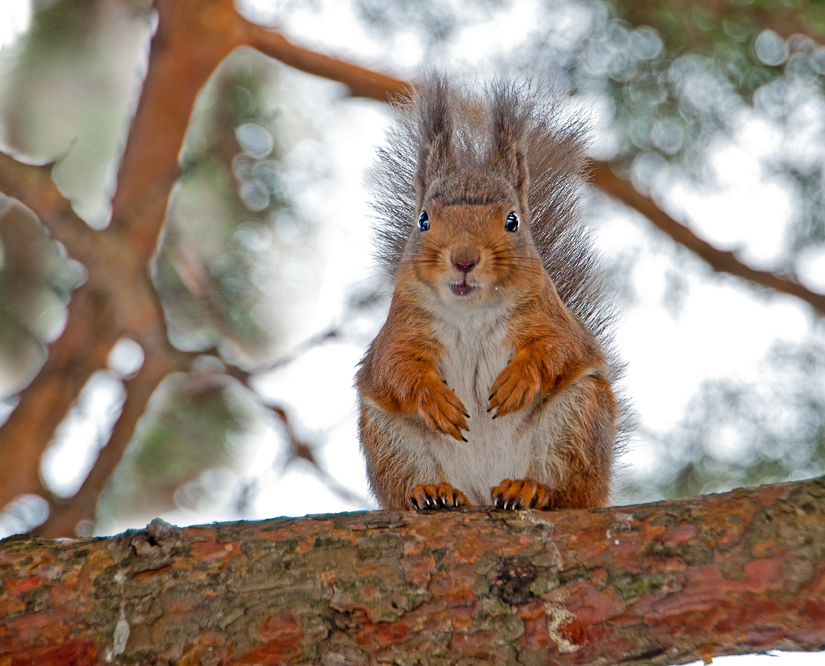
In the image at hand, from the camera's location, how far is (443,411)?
171cm

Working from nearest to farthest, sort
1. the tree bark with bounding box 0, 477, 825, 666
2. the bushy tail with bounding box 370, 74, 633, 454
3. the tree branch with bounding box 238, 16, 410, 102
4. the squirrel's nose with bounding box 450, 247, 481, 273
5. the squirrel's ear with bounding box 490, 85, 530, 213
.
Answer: the tree bark with bounding box 0, 477, 825, 666
the squirrel's nose with bounding box 450, 247, 481, 273
the squirrel's ear with bounding box 490, 85, 530, 213
the bushy tail with bounding box 370, 74, 633, 454
the tree branch with bounding box 238, 16, 410, 102

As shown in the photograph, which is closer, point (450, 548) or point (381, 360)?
point (450, 548)

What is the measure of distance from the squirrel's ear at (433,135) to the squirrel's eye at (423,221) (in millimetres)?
169

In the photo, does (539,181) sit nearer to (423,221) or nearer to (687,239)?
(687,239)

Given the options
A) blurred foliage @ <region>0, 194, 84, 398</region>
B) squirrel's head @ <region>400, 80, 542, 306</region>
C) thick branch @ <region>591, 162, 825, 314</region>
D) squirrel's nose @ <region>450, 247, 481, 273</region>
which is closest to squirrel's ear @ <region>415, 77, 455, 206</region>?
squirrel's head @ <region>400, 80, 542, 306</region>

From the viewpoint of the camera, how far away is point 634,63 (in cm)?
276

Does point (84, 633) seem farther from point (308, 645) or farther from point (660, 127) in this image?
point (660, 127)

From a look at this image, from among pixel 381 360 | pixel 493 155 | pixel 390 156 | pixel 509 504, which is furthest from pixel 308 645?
pixel 390 156

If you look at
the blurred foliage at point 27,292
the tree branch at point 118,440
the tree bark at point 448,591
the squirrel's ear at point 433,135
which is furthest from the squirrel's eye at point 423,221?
the blurred foliage at point 27,292

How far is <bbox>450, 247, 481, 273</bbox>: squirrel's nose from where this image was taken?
5.65ft

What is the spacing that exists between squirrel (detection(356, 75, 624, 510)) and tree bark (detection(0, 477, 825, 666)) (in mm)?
278

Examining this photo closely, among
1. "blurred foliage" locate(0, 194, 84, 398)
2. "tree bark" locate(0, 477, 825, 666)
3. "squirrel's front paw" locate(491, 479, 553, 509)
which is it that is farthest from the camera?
"blurred foliage" locate(0, 194, 84, 398)

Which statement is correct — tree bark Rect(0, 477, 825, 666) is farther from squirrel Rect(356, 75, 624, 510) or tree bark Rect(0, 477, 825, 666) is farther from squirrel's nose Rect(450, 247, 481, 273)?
squirrel's nose Rect(450, 247, 481, 273)

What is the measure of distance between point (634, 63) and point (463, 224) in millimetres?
1314
